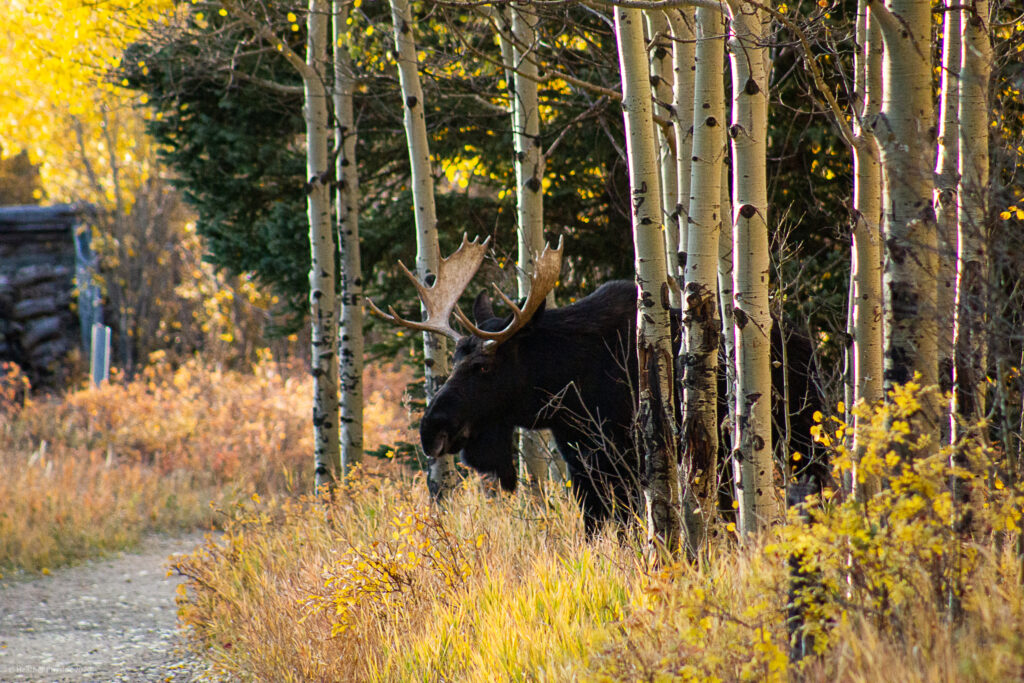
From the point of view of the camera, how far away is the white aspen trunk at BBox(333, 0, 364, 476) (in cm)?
795

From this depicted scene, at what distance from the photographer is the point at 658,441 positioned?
15.7ft

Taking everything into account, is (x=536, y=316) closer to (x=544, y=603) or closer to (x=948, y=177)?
(x=544, y=603)

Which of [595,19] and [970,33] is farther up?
[595,19]

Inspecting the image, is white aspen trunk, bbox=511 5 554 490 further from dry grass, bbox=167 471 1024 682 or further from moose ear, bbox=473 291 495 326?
dry grass, bbox=167 471 1024 682

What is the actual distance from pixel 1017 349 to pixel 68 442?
39.0ft

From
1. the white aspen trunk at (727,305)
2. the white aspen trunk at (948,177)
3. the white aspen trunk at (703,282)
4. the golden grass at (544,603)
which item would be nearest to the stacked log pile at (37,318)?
the golden grass at (544,603)

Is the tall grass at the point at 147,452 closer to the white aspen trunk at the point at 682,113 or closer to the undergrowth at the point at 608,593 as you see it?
the undergrowth at the point at 608,593

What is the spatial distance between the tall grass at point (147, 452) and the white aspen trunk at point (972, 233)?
18.9ft

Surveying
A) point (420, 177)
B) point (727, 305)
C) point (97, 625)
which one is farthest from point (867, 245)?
point (97, 625)

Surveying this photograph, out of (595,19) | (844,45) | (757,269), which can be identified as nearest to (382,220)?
(595,19)

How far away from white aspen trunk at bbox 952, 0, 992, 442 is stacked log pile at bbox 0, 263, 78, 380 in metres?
16.1

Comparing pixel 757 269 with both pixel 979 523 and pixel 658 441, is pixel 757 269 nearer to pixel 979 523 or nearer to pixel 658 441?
pixel 658 441

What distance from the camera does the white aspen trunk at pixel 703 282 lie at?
181 inches

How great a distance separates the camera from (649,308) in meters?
4.77
